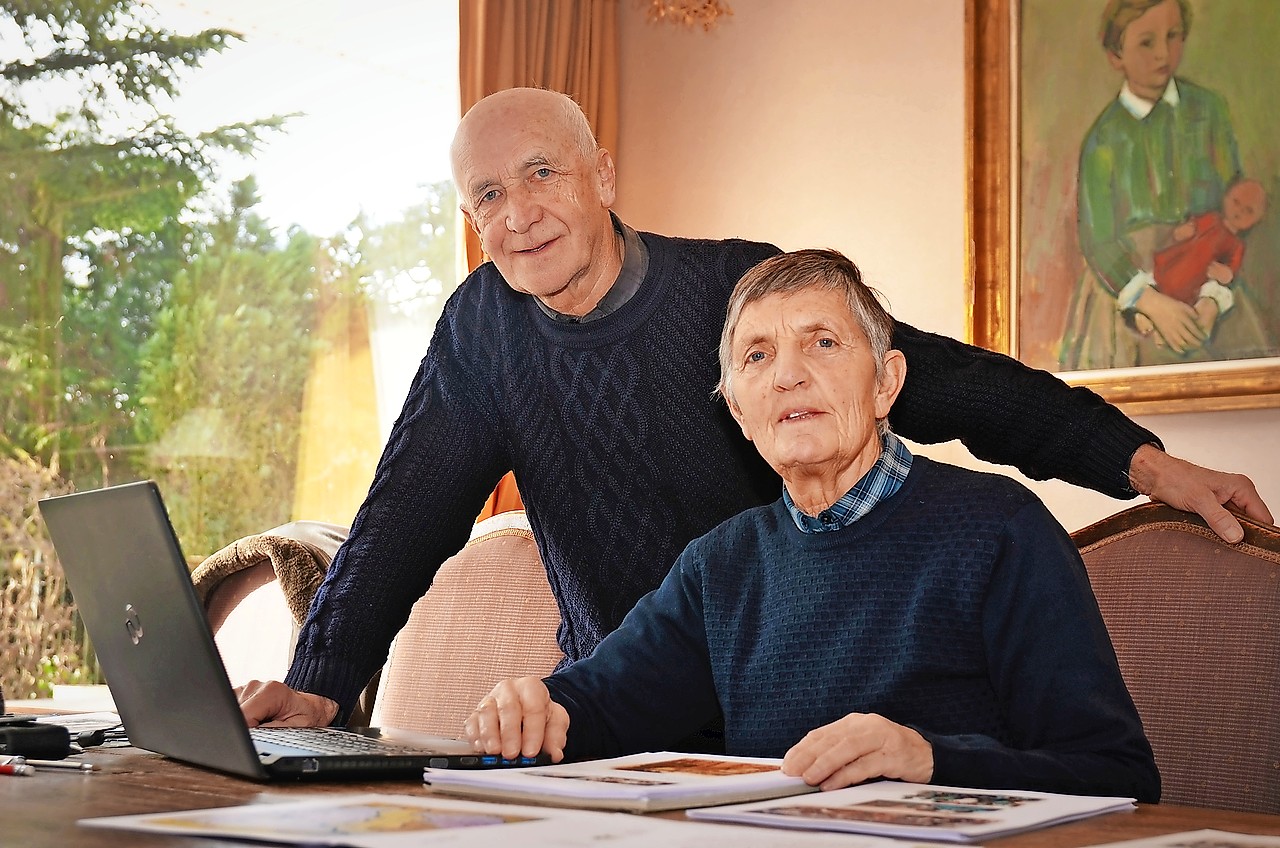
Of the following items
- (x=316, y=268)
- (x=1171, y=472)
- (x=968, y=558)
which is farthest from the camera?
(x=316, y=268)

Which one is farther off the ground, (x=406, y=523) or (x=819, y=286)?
(x=819, y=286)

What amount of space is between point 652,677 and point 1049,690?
1.50 ft

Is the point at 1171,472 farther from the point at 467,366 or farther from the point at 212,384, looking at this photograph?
the point at 212,384

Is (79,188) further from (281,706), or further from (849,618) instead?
(849,618)

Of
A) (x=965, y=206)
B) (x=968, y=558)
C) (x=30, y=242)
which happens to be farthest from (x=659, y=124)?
(x=968, y=558)

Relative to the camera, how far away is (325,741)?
136 centimetres

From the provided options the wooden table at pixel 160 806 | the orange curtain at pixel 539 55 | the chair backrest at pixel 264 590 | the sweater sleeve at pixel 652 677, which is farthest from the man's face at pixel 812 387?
the orange curtain at pixel 539 55

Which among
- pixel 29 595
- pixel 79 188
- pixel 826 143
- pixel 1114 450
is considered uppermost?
pixel 826 143

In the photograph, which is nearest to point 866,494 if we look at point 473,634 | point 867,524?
point 867,524

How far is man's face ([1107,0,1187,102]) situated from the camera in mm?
3127

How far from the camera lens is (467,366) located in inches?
80.1

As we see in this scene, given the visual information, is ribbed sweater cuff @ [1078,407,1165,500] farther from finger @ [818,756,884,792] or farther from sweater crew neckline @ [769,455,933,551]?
finger @ [818,756,884,792]

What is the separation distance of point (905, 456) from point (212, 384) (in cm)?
278

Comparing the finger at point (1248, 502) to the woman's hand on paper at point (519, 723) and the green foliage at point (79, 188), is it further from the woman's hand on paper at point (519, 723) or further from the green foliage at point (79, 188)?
the green foliage at point (79, 188)
